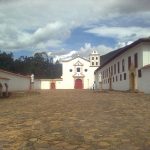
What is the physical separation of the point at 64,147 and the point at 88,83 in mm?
71797

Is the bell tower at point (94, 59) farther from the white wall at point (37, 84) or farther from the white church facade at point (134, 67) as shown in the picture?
the white church facade at point (134, 67)

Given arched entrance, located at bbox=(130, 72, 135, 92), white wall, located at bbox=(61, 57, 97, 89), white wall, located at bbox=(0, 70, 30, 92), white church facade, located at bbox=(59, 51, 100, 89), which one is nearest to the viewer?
arched entrance, located at bbox=(130, 72, 135, 92)

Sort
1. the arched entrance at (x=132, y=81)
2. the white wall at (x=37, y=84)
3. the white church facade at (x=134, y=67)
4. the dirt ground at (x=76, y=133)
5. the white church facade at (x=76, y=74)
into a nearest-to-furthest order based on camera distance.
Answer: the dirt ground at (x=76, y=133), the white church facade at (x=134, y=67), the arched entrance at (x=132, y=81), the white wall at (x=37, y=84), the white church facade at (x=76, y=74)

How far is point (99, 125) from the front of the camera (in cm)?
935

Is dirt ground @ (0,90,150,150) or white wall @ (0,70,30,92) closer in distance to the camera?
dirt ground @ (0,90,150,150)

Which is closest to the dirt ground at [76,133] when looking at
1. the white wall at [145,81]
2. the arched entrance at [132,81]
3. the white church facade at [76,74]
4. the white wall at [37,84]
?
the white wall at [145,81]

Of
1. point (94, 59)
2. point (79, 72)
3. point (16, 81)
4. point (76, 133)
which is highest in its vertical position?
point (94, 59)

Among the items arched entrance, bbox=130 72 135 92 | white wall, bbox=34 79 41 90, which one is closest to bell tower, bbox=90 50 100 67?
white wall, bbox=34 79 41 90

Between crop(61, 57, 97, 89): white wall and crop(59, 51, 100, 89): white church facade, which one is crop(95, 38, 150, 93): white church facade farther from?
crop(61, 57, 97, 89): white wall

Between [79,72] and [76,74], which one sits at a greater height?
[79,72]

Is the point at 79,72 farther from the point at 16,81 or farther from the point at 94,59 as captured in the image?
the point at 16,81

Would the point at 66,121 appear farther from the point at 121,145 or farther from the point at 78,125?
the point at 121,145

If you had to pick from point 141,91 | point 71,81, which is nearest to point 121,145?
point 141,91

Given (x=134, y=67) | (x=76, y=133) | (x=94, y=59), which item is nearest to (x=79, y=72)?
(x=94, y=59)
